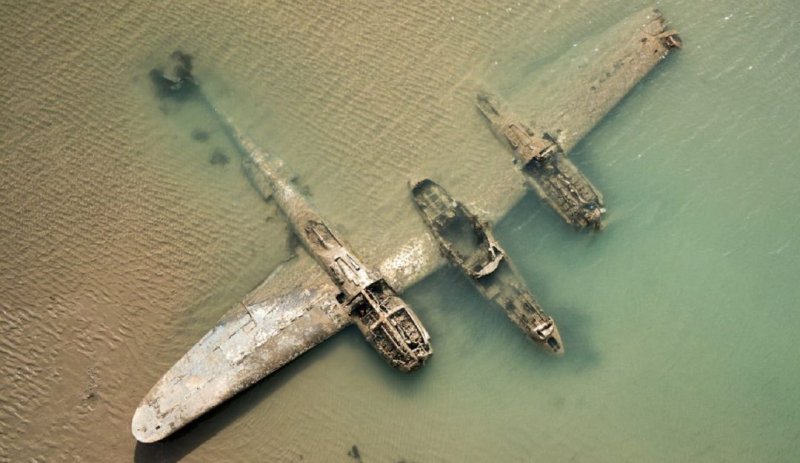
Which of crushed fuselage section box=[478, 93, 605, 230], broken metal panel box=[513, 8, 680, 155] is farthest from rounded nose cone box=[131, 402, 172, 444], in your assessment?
broken metal panel box=[513, 8, 680, 155]

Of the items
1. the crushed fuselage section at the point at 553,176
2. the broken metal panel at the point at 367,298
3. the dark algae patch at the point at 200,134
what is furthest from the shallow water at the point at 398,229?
the broken metal panel at the point at 367,298

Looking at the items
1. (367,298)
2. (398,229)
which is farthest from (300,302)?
(398,229)

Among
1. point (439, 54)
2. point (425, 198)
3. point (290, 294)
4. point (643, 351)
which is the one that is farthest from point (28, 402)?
point (643, 351)

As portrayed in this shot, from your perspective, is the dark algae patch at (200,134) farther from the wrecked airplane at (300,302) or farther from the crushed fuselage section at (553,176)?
the crushed fuselage section at (553,176)

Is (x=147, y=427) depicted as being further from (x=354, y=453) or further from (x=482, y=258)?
(x=482, y=258)

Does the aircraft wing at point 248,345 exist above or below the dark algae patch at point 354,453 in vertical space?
above

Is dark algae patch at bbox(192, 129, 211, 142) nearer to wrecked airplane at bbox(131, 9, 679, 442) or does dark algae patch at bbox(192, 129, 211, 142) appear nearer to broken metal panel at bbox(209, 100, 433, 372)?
wrecked airplane at bbox(131, 9, 679, 442)

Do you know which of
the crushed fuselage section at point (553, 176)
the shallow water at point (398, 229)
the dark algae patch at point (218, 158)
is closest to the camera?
the shallow water at point (398, 229)
